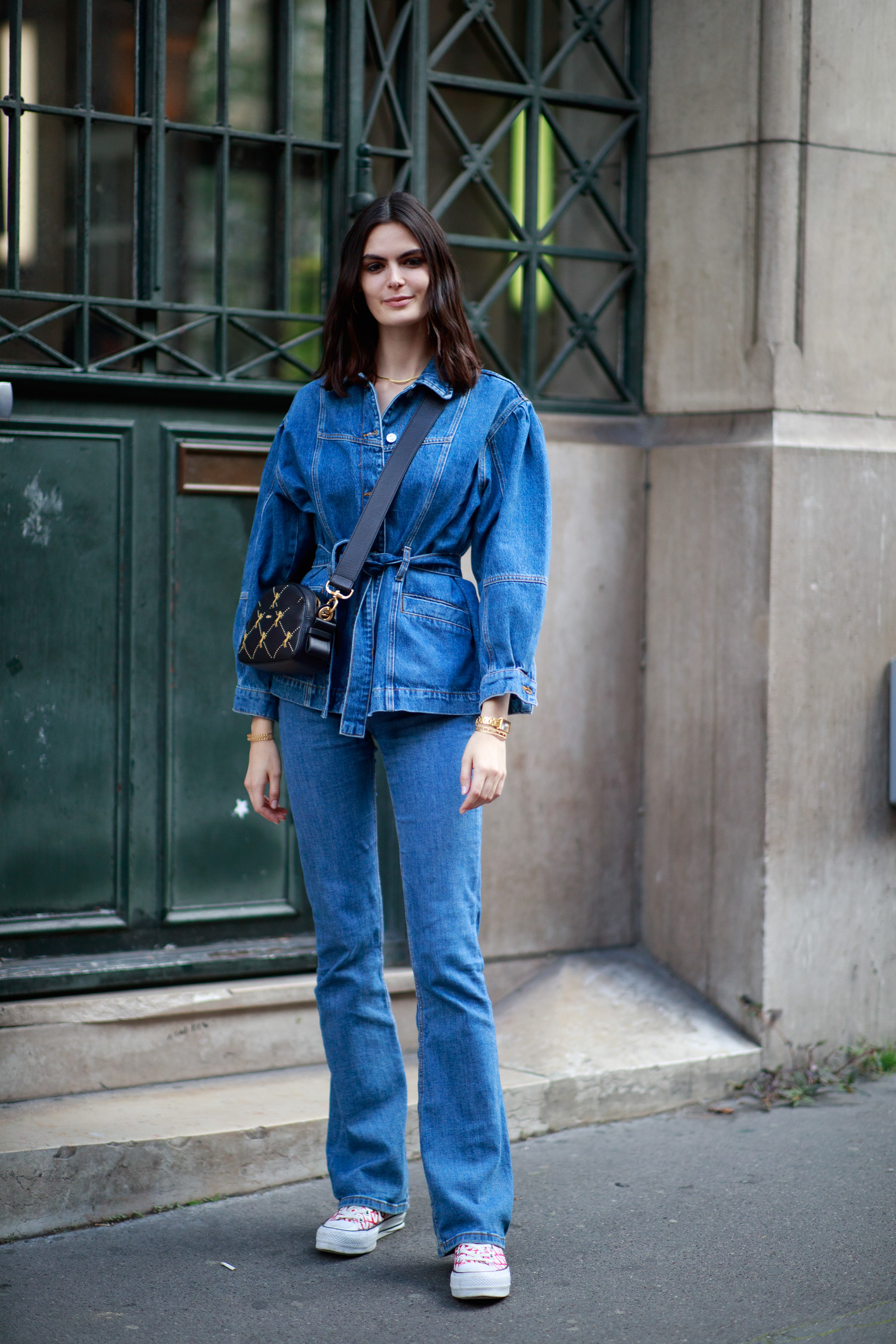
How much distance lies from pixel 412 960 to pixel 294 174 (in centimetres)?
255

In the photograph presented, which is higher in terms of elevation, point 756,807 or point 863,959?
point 756,807

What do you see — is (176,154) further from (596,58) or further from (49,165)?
(596,58)

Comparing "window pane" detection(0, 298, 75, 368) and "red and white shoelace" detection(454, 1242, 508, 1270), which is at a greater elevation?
"window pane" detection(0, 298, 75, 368)

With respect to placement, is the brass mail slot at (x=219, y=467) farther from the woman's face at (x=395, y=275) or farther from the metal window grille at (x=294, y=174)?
the woman's face at (x=395, y=275)

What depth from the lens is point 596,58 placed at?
Result: 16.3 ft

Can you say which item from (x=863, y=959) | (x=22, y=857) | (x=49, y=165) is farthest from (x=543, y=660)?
(x=49, y=165)

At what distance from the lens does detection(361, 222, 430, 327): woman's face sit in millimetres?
3213

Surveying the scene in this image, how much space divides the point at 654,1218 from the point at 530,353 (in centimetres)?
273

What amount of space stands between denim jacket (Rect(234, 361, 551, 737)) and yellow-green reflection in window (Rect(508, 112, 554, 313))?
1.76 meters

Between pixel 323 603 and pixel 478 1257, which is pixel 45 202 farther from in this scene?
pixel 478 1257

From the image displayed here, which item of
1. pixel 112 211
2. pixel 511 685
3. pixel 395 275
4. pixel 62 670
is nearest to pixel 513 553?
pixel 511 685

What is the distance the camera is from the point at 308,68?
179 inches

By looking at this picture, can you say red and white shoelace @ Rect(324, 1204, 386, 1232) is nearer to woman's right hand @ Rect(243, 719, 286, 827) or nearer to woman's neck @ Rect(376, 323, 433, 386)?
woman's right hand @ Rect(243, 719, 286, 827)

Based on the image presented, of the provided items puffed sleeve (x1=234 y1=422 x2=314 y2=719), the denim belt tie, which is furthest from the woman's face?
the denim belt tie
